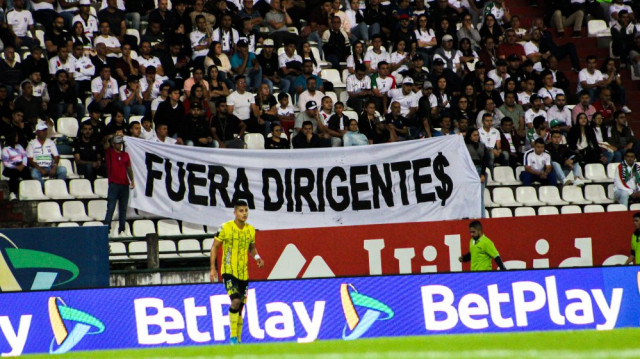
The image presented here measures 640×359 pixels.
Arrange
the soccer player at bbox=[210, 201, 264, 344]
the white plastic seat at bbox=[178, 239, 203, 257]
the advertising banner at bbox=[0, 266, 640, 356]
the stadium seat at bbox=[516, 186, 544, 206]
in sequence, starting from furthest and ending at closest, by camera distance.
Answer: the stadium seat at bbox=[516, 186, 544, 206] < the white plastic seat at bbox=[178, 239, 203, 257] < the advertising banner at bbox=[0, 266, 640, 356] < the soccer player at bbox=[210, 201, 264, 344]

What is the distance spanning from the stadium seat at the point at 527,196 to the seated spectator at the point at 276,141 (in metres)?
4.26

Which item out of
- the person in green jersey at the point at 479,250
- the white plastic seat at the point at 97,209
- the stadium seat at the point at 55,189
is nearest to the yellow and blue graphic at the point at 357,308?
the person in green jersey at the point at 479,250

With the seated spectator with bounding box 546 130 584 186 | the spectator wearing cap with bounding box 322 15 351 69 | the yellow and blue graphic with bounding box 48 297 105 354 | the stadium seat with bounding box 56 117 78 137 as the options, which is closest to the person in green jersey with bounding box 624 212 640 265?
the seated spectator with bounding box 546 130 584 186

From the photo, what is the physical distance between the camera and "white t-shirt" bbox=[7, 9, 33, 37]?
19.6m

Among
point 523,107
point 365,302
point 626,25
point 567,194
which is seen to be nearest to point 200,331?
point 365,302

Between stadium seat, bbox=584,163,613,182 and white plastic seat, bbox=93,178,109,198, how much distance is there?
8780mm

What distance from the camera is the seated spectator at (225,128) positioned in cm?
1873

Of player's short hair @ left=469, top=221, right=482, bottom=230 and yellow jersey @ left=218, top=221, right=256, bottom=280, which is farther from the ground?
yellow jersey @ left=218, top=221, right=256, bottom=280

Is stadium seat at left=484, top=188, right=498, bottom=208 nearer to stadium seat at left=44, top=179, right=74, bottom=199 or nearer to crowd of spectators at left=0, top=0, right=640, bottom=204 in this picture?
crowd of spectators at left=0, top=0, right=640, bottom=204

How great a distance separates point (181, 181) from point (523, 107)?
731 centimetres

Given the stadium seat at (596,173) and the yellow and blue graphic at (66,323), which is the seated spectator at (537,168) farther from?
the yellow and blue graphic at (66,323)

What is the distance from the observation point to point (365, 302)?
1421 cm

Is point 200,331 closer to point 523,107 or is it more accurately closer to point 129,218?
point 129,218

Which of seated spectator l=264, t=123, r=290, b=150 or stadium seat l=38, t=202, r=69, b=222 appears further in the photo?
seated spectator l=264, t=123, r=290, b=150
